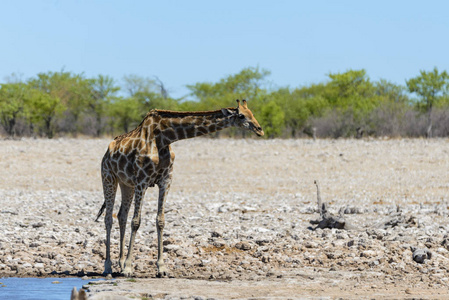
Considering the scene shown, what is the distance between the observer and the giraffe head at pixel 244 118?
32.5 feet

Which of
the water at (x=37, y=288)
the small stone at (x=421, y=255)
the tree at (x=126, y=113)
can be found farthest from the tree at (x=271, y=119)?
the water at (x=37, y=288)

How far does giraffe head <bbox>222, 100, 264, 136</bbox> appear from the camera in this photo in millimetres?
9898

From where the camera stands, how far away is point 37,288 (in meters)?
10.0

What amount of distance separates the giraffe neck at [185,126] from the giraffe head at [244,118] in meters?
0.24

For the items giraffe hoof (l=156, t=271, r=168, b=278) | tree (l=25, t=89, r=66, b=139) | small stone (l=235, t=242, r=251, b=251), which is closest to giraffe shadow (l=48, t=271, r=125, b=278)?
giraffe hoof (l=156, t=271, r=168, b=278)

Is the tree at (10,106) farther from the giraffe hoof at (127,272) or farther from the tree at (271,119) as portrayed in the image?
the giraffe hoof at (127,272)

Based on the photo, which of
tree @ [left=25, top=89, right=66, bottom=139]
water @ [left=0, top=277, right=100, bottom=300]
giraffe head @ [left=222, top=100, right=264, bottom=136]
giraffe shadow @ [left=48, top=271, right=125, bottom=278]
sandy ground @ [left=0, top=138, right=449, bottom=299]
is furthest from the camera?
tree @ [left=25, top=89, right=66, bottom=139]

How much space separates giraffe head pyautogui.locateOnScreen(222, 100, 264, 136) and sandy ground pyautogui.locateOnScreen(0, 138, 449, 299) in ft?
7.08

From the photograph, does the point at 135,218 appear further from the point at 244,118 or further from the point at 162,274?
the point at 244,118

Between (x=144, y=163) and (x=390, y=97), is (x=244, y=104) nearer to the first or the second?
(x=144, y=163)

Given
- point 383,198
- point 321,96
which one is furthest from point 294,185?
point 321,96

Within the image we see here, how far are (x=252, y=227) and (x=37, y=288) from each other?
532 centimetres

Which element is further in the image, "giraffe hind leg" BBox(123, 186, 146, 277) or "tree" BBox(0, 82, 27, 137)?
"tree" BBox(0, 82, 27, 137)

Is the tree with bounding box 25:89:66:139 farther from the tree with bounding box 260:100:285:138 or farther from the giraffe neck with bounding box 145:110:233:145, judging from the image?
the giraffe neck with bounding box 145:110:233:145
